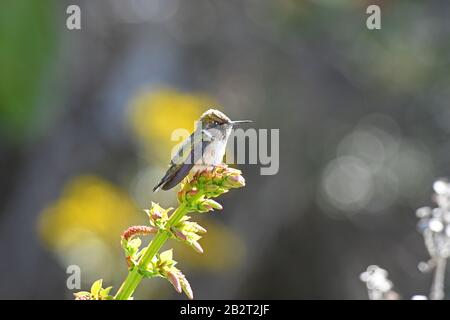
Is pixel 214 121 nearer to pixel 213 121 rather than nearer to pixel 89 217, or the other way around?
pixel 213 121

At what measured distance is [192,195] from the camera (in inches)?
64.6

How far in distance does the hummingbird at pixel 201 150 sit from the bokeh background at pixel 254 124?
11.9 ft

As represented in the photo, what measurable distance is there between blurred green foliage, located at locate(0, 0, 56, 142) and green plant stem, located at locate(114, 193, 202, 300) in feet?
16.9

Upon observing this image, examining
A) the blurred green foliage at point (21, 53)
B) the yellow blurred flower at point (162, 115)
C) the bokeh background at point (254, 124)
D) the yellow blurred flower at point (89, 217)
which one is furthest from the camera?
the blurred green foliage at point (21, 53)

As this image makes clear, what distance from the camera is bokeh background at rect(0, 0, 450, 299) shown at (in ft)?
20.5

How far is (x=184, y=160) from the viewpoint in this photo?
6.72 ft

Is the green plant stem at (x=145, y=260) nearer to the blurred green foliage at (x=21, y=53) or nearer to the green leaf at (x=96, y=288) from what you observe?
the green leaf at (x=96, y=288)

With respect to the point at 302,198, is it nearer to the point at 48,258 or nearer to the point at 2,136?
the point at 48,258

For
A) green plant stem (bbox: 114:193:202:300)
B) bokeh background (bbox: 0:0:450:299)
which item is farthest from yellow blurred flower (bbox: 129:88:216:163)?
green plant stem (bbox: 114:193:202:300)

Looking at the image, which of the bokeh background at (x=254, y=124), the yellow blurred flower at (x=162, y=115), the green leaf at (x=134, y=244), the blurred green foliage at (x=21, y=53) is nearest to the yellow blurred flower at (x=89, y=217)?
the bokeh background at (x=254, y=124)

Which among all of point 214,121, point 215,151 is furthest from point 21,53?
point 215,151

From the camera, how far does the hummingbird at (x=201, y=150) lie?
1969 mm

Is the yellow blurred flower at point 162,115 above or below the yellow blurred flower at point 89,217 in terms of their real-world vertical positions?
above
